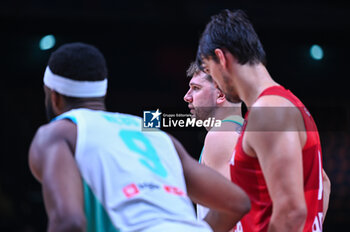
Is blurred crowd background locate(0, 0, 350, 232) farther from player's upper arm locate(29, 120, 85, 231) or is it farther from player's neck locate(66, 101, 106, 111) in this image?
player's upper arm locate(29, 120, 85, 231)

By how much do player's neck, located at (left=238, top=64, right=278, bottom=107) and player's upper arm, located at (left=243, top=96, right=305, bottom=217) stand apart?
189 mm

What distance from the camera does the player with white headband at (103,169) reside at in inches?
62.9

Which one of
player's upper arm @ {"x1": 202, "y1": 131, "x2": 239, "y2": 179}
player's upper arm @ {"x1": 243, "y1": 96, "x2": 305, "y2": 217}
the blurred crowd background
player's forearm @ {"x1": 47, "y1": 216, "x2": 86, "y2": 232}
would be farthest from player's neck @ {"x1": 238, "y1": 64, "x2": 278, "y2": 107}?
the blurred crowd background

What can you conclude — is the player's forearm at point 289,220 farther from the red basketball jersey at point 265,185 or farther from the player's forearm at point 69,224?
the player's forearm at point 69,224

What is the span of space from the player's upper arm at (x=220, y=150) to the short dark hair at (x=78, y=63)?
1.11 metres

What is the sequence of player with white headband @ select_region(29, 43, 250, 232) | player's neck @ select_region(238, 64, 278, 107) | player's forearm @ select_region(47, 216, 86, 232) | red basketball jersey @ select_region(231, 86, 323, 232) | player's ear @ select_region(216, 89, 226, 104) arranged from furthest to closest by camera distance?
player's ear @ select_region(216, 89, 226, 104) < player's neck @ select_region(238, 64, 278, 107) < red basketball jersey @ select_region(231, 86, 323, 232) < player with white headband @ select_region(29, 43, 250, 232) < player's forearm @ select_region(47, 216, 86, 232)

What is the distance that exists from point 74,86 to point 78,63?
3.3 inches

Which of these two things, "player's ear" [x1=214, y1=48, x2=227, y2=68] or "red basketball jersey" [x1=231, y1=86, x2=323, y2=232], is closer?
"red basketball jersey" [x1=231, y1=86, x2=323, y2=232]

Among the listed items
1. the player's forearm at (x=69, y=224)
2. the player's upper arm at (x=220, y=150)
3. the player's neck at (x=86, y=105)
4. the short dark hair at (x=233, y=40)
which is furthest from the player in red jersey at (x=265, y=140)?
the player's forearm at (x=69, y=224)

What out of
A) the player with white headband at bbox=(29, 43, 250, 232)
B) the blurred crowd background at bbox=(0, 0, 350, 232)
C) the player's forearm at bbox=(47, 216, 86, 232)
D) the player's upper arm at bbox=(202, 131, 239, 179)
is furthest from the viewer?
the blurred crowd background at bbox=(0, 0, 350, 232)

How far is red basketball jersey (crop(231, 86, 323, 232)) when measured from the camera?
2.26 meters

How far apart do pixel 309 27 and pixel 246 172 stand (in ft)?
17.1

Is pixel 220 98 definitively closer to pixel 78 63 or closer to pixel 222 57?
pixel 222 57

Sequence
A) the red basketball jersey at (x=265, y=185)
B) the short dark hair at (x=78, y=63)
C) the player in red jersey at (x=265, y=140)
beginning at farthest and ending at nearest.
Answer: the red basketball jersey at (x=265, y=185), the player in red jersey at (x=265, y=140), the short dark hair at (x=78, y=63)
